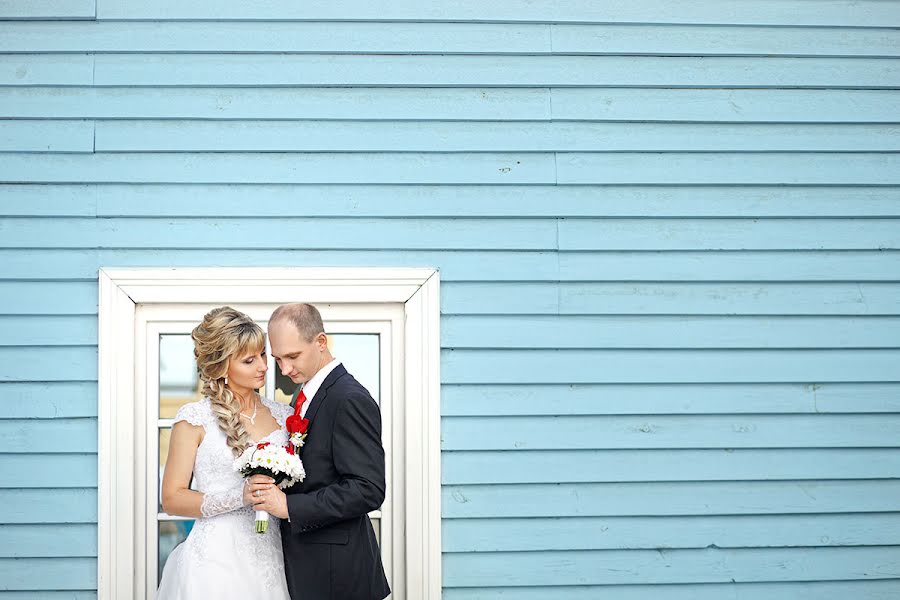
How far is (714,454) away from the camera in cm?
405

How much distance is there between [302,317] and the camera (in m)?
3.32

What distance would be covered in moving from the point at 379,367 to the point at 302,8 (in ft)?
5.18

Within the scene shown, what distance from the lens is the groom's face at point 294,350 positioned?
331 centimetres

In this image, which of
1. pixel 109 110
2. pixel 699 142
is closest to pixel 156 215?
pixel 109 110

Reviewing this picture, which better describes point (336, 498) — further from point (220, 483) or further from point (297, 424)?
point (220, 483)

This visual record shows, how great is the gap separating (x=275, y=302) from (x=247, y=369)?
622 mm

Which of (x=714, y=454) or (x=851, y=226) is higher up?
(x=851, y=226)

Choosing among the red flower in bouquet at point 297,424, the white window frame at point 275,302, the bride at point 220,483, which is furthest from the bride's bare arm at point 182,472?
the white window frame at point 275,302

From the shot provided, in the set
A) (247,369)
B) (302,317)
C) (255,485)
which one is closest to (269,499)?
(255,485)

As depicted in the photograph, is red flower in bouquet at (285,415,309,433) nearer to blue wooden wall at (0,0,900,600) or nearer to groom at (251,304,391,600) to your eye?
groom at (251,304,391,600)

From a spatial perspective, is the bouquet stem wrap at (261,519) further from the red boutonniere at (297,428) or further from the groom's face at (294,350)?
the groom's face at (294,350)

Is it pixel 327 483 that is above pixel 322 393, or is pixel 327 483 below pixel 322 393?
below

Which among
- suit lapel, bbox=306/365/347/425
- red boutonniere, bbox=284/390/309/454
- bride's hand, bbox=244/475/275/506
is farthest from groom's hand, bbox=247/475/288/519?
suit lapel, bbox=306/365/347/425

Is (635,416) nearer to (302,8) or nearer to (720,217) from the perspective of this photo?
(720,217)
